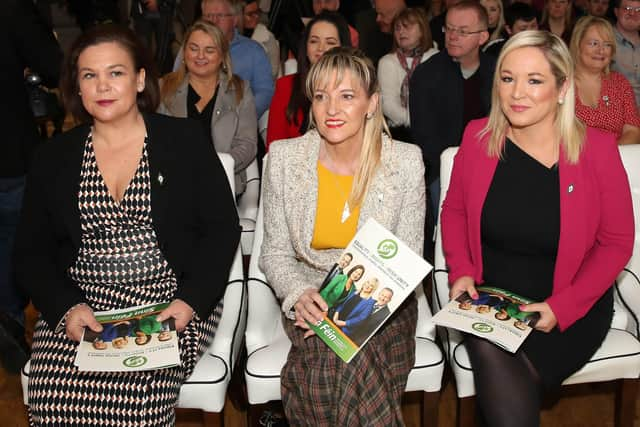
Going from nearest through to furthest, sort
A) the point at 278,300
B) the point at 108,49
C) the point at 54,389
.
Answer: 1. the point at 54,389
2. the point at 108,49
3. the point at 278,300

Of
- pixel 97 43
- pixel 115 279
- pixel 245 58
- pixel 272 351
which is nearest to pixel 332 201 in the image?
pixel 272 351

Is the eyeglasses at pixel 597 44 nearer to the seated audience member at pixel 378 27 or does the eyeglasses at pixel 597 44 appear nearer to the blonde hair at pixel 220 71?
the blonde hair at pixel 220 71

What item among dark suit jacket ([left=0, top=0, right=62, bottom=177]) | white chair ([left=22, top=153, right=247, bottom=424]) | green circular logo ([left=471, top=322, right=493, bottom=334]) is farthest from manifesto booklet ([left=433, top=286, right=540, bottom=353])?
dark suit jacket ([left=0, top=0, right=62, bottom=177])

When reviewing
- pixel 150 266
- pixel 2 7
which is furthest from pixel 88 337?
pixel 2 7

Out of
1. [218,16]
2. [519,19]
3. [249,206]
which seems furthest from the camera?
[519,19]

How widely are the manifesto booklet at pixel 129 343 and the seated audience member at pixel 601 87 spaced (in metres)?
2.34

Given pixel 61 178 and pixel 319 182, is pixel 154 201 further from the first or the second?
pixel 319 182

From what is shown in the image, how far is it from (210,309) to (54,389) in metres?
0.55

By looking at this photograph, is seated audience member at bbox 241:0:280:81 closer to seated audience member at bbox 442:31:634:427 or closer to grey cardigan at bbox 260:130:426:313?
grey cardigan at bbox 260:130:426:313

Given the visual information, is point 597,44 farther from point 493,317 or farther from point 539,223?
point 493,317

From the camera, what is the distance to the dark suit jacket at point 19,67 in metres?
2.68

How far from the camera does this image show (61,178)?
2320 mm

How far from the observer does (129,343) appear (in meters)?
2.05

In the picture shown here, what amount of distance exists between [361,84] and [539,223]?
73 cm
